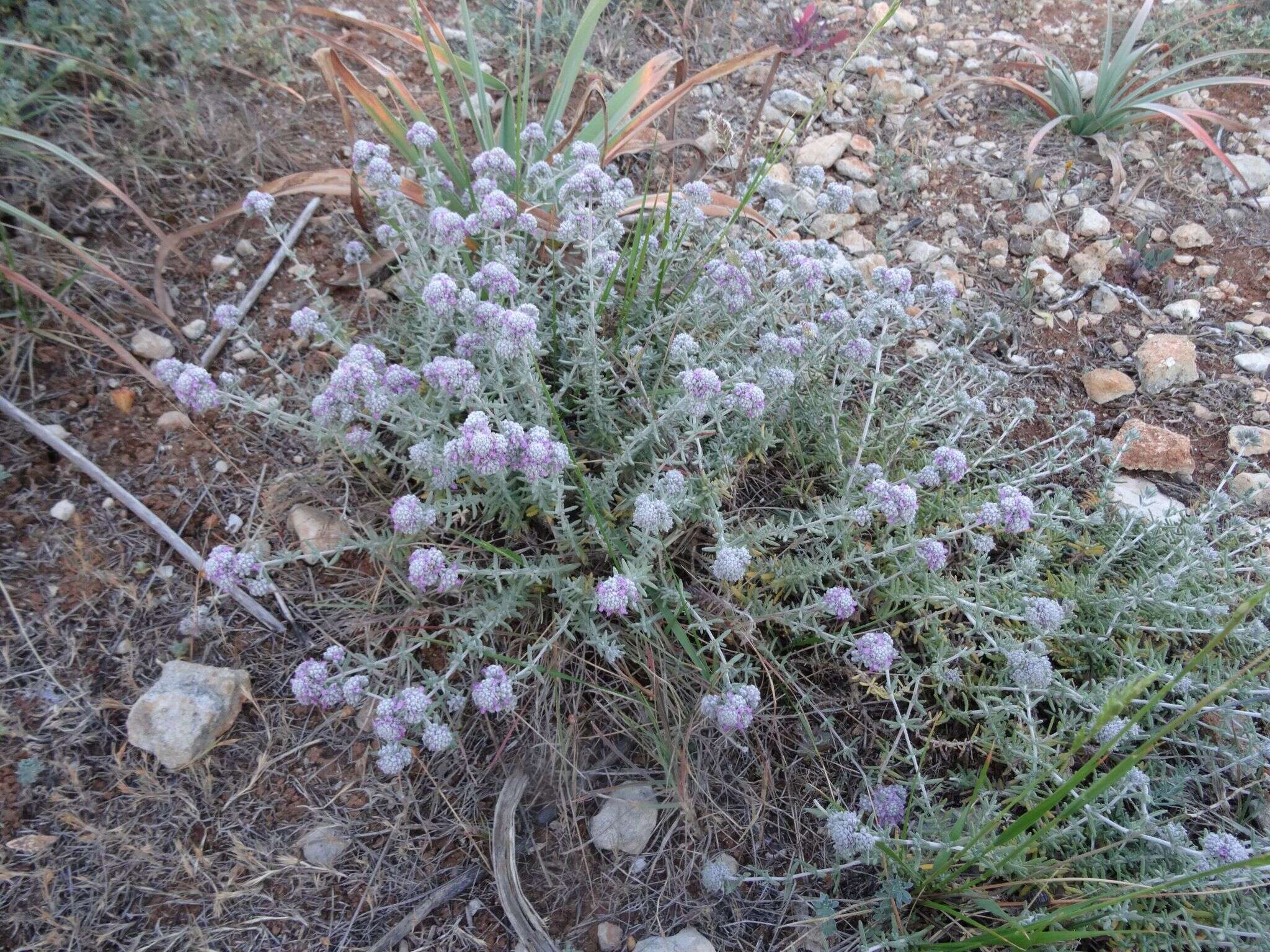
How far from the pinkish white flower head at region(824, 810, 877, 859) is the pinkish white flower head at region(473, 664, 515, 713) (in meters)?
0.89

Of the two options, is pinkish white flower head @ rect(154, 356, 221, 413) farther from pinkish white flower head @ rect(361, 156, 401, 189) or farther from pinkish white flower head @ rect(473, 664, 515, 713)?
pinkish white flower head @ rect(473, 664, 515, 713)

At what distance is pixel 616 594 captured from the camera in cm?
194

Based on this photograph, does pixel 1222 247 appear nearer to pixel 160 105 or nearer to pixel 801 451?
pixel 801 451

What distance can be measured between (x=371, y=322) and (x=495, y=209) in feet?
3.00

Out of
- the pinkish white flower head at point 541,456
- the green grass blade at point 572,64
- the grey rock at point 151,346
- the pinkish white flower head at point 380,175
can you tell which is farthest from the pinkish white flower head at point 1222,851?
the grey rock at point 151,346

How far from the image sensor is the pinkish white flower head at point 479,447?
190 cm

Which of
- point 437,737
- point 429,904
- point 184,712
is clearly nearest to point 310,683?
point 437,737

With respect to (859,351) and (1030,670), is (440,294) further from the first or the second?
(1030,670)

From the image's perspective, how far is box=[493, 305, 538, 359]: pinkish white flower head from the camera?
6.73 feet

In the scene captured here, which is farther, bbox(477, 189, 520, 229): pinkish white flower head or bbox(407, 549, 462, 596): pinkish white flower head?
bbox(477, 189, 520, 229): pinkish white flower head

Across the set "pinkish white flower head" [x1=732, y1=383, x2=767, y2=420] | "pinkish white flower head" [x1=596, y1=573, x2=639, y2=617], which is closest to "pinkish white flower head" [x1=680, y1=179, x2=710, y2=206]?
"pinkish white flower head" [x1=732, y1=383, x2=767, y2=420]

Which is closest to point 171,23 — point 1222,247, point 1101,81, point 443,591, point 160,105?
point 160,105

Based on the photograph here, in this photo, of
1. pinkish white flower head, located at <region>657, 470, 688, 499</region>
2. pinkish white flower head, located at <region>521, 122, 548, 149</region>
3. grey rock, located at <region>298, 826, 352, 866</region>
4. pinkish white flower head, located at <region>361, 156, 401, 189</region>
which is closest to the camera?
grey rock, located at <region>298, 826, 352, 866</region>

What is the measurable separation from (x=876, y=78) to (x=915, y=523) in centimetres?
316
